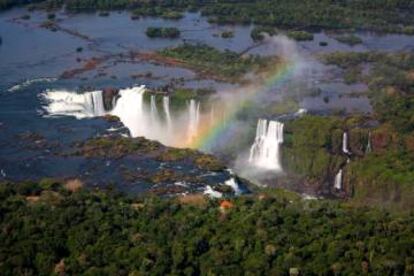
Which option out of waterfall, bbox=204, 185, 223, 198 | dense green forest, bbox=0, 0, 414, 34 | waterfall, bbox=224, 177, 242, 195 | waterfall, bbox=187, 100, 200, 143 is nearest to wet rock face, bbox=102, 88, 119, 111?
waterfall, bbox=187, 100, 200, 143

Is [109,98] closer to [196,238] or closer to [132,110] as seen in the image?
[132,110]

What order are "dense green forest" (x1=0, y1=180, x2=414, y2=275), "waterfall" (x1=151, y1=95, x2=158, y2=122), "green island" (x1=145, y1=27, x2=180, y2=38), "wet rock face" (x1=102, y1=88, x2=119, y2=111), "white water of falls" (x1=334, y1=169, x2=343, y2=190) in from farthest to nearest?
"green island" (x1=145, y1=27, x2=180, y2=38), "wet rock face" (x1=102, y1=88, x2=119, y2=111), "waterfall" (x1=151, y1=95, x2=158, y2=122), "white water of falls" (x1=334, y1=169, x2=343, y2=190), "dense green forest" (x1=0, y1=180, x2=414, y2=275)

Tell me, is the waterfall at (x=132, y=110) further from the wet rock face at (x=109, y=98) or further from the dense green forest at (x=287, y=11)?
the dense green forest at (x=287, y=11)

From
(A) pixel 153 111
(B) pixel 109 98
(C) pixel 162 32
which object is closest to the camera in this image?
(A) pixel 153 111

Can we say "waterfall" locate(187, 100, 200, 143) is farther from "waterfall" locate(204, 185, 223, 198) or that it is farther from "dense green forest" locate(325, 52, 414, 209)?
"waterfall" locate(204, 185, 223, 198)

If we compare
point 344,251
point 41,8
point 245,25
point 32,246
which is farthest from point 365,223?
point 41,8

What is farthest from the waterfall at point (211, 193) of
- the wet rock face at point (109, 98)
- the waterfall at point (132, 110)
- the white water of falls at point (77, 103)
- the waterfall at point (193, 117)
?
the wet rock face at point (109, 98)

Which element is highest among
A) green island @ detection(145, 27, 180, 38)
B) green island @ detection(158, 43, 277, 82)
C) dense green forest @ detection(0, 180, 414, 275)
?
green island @ detection(145, 27, 180, 38)

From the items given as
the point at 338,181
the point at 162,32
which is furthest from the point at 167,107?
the point at 162,32
